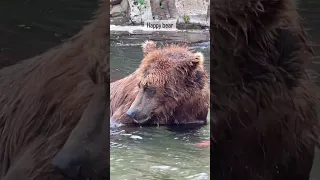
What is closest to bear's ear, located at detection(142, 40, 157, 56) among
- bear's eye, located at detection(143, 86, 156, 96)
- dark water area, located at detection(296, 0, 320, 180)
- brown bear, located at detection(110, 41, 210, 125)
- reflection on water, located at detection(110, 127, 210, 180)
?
brown bear, located at detection(110, 41, 210, 125)

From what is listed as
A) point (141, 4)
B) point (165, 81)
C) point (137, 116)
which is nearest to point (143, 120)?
point (137, 116)

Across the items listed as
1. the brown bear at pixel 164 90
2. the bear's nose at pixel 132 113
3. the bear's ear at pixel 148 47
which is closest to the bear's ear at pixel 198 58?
the brown bear at pixel 164 90

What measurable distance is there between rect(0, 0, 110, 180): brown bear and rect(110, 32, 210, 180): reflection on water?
0.10ft

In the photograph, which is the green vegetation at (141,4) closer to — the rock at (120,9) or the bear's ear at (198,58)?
the rock at (120,9)

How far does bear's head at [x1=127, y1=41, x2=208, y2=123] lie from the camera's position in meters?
1.15

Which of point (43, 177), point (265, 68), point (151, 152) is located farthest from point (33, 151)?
point (265, 68)

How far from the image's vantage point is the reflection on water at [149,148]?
1.13 m

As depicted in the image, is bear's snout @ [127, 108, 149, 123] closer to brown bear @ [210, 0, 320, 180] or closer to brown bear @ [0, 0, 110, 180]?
brown bear @ [0, 0, 110, 180]

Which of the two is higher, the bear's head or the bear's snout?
the bear's head

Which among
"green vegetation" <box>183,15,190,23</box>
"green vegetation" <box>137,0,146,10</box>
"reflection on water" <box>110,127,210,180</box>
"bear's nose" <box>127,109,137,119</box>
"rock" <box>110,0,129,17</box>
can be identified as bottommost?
"reflection on water" <box>110,127,210,180</box>

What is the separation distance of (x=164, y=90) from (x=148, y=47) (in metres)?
0.14

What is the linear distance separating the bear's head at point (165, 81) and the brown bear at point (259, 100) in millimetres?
62

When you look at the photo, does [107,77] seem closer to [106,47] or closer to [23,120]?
[106,47]

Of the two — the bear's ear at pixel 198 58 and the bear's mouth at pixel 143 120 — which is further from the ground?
the bear's ear at pixel 198 58
